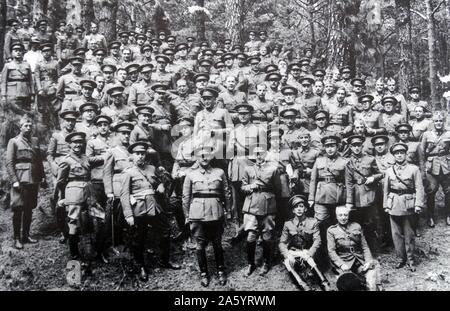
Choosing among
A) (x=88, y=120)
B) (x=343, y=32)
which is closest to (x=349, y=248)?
(x=88, y=120)

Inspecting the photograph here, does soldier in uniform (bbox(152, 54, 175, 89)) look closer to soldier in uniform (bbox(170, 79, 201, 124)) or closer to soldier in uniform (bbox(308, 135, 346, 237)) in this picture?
soldier in uniform (bbox(170, 79, 201, 124))

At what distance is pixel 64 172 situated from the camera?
6609mm

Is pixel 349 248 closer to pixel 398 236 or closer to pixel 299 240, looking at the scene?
pixel 299 240

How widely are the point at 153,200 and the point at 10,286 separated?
227 cm

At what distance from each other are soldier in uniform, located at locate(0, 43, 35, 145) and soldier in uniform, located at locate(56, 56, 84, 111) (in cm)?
66

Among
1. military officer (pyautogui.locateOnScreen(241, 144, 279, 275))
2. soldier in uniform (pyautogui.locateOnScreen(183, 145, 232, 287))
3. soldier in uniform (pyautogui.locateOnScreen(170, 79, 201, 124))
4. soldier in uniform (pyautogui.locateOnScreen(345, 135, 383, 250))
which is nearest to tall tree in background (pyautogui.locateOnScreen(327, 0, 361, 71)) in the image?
soldier in uniform (pyautogui.locateOnScreen(345, 135, 383, 250))

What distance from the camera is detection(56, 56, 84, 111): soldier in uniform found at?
351 inches

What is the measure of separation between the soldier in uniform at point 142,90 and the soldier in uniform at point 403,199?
4.52m

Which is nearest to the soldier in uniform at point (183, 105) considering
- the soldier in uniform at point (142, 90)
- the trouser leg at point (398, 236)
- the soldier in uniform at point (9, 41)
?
the soldier in uniform at point (142, 90)

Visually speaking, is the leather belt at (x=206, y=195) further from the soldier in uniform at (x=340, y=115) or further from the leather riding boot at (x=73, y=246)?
the soldier in uniform at (x=340, y=115)

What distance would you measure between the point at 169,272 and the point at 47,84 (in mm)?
5477

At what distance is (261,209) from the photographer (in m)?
6.53
